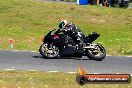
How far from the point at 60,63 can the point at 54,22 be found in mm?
17598

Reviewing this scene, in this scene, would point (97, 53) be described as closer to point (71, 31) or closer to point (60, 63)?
point (71, 31)

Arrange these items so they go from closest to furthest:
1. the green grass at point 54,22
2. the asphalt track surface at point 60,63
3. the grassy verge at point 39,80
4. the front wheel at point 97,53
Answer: the grassy verge at point 39,80 < the asphalt track surface at point 60,63 < the front wheel at point 97,53 < the green grass at point 54,22

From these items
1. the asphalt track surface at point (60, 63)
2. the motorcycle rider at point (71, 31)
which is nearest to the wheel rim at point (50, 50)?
the asphalt track surface at point (60, 63)

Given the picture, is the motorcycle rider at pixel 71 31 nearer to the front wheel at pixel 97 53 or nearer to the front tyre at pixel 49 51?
the front wheel at pixel 97 53

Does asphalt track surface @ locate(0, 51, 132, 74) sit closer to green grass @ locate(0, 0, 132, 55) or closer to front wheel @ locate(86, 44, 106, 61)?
front wheel @ locate(86, 44, 106, 61)

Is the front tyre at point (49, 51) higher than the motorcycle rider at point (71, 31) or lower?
lower

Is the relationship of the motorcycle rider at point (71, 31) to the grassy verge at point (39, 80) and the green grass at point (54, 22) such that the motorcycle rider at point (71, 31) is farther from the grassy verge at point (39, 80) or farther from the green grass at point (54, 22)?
the grassy verge at point (39, 80)

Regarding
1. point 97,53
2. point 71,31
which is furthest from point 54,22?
point 97,53

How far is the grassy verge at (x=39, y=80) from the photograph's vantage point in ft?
50.4

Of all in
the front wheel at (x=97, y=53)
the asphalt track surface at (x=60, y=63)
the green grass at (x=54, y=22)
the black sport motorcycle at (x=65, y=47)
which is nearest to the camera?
the asphalt track surface at (x=60, y=63)

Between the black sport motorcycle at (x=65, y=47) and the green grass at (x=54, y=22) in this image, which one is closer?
the black sport motorcycle at (x=65, y=47)

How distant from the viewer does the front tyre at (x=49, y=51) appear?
21.7m

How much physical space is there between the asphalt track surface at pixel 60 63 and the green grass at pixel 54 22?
8.95 feet

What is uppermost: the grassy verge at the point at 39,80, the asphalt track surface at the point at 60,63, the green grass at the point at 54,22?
the grassy verge at the point at 39,80
